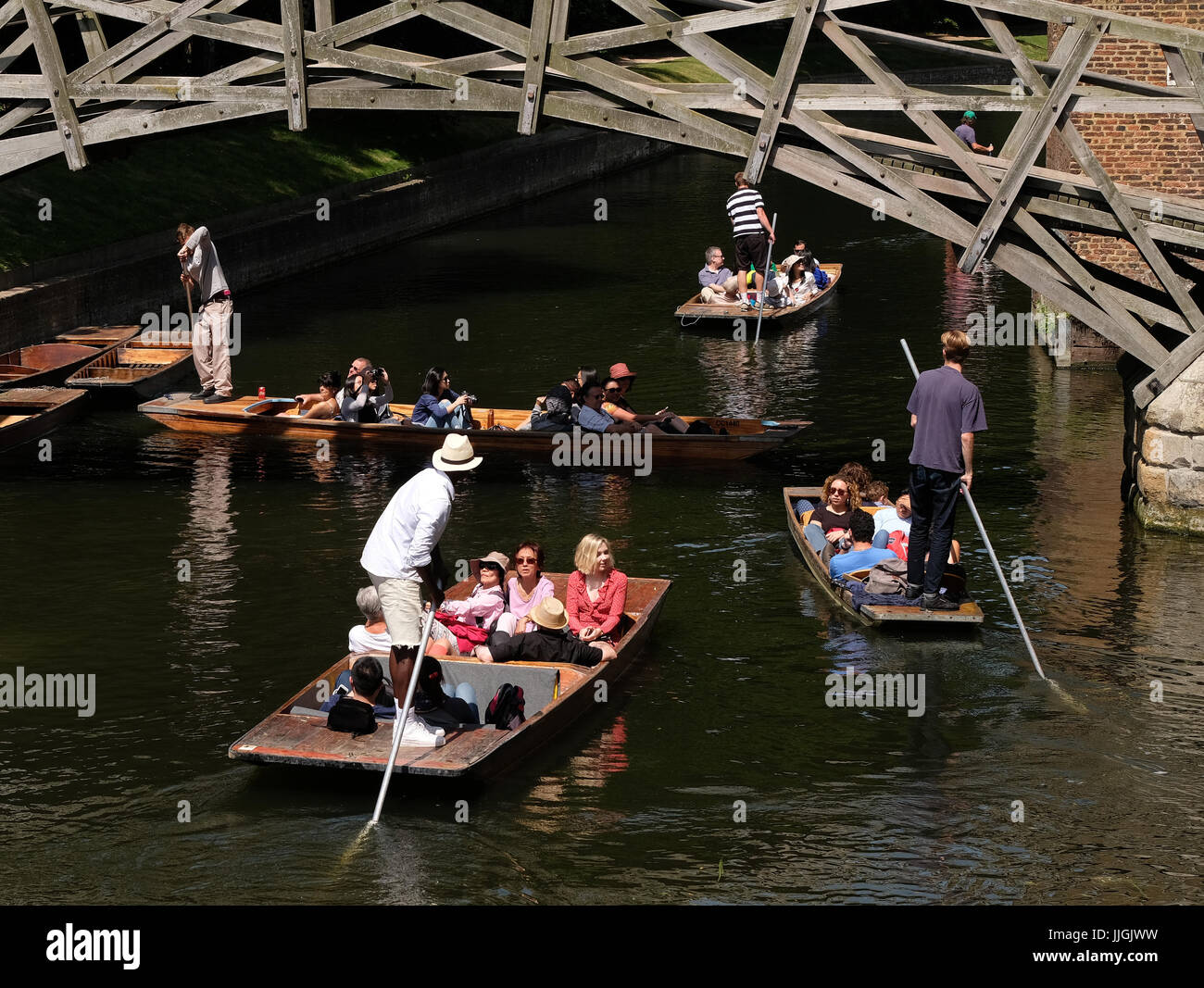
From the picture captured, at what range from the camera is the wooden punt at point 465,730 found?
10164 millimetres

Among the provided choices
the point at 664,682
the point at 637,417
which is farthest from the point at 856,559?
the point at 637,417

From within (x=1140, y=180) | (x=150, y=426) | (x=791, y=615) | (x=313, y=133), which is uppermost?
(x=313, y=133)

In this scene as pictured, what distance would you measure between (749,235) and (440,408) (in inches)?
357

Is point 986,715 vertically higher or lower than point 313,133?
lower

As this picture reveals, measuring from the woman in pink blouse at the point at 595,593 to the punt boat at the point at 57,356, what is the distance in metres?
10.9

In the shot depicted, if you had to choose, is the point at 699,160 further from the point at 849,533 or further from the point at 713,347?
the point at 849,533

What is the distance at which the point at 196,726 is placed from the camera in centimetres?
1158

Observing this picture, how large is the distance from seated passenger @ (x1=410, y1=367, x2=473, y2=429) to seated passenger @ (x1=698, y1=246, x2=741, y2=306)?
7.84m

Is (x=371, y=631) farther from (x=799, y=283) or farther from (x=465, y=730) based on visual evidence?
(x=799, y=283)

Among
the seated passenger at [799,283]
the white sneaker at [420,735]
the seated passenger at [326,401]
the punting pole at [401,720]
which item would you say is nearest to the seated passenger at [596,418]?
the seated passenger at [326,401]

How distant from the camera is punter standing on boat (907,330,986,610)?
12953 millimetres

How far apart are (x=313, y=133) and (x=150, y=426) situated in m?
16.8

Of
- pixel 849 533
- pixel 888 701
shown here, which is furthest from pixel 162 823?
pixel 849 533
